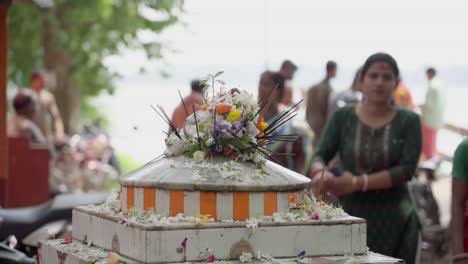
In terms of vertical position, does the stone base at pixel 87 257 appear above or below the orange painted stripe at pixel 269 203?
below

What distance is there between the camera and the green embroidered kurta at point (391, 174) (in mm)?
7031

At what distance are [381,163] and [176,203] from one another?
8.13 ft

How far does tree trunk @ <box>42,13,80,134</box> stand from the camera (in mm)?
24984

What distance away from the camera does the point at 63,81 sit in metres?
25.6

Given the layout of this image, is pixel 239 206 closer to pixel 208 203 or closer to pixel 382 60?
pixel 208 203

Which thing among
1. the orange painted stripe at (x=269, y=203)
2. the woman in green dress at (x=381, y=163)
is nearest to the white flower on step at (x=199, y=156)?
the orange painted stripe at (x=269, y=203)

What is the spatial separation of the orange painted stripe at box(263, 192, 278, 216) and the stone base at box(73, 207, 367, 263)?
0.11 meters

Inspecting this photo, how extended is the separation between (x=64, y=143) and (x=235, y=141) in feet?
48.5

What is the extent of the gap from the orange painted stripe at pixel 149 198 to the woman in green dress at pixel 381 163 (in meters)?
2.09

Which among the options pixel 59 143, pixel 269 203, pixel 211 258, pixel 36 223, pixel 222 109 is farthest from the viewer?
pixel 59 143

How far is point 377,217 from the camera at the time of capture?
23.2 ft

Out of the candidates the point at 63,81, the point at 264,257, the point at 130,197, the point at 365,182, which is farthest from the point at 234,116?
the point at 63,81

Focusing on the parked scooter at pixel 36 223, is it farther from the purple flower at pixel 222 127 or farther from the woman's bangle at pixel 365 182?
the purple flower at pixel 222 127

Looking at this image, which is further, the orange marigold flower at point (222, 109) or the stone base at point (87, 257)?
the orange marigold flower at point (222, 109)
